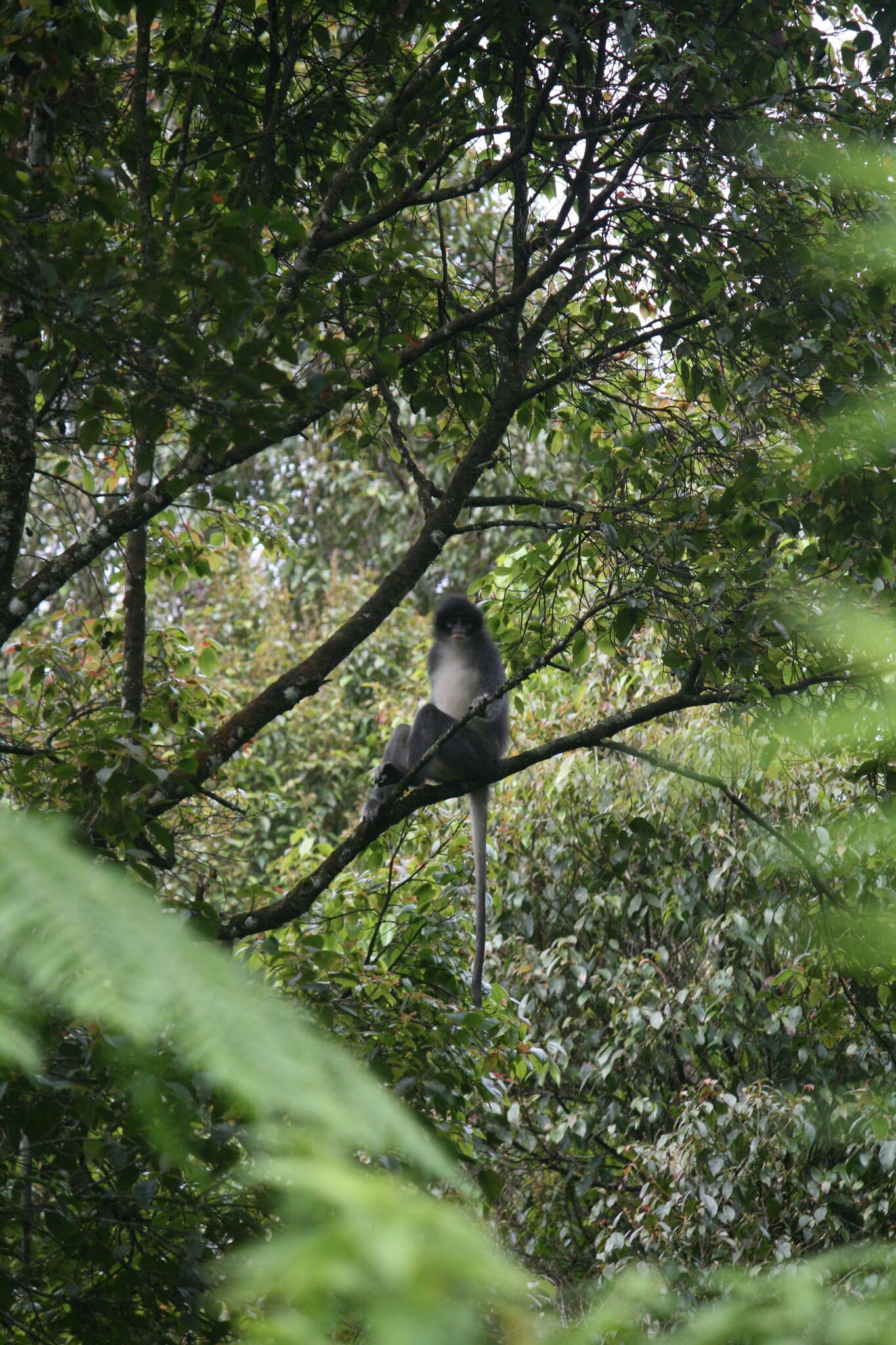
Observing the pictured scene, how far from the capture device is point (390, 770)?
5.58m

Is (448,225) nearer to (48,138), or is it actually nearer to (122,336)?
(48,138)

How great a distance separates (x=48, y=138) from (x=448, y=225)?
7636 mm

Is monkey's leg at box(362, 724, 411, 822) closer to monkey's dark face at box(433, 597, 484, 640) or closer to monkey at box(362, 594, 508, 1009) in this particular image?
monkey at box(362, 594, 508, 1009)

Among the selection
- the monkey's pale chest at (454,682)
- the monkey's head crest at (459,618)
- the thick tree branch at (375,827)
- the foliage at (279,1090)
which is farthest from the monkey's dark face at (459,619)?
the foliage at (279,1090)

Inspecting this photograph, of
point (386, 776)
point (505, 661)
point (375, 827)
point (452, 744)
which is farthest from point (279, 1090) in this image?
point (452, 744)

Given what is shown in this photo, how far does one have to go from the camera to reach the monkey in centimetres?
523

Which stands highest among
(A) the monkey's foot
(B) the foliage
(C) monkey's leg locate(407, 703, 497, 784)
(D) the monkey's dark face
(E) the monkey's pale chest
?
(D) the monkey's dark face

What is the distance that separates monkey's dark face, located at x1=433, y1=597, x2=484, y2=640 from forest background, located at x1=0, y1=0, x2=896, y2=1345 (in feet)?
2.95

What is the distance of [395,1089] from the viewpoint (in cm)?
296

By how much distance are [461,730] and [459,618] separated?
129 cm

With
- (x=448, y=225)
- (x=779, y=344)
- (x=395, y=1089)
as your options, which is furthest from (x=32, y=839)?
(x=448, y=225)

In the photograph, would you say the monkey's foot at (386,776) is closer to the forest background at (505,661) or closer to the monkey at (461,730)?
the monkey at (461,730)

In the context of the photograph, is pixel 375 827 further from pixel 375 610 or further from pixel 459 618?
pixel 459 618

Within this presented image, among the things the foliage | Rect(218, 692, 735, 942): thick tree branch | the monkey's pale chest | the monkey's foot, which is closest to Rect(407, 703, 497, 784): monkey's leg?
the monkey's foot
